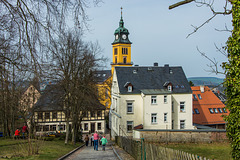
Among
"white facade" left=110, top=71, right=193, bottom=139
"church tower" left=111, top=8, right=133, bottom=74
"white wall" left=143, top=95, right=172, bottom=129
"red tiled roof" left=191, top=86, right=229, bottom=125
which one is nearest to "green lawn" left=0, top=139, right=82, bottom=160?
"white facade" left=110, top=71, right=193, bottom=139

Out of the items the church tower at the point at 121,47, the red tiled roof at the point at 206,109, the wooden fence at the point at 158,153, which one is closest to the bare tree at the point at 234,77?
the wooden fence at the point at 158,153

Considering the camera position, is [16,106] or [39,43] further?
[16,106]

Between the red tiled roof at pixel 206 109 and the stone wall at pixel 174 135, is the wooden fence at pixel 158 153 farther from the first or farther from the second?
the red tiled roof at pixel 206 109

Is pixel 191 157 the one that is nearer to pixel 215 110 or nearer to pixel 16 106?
pixel 16 106

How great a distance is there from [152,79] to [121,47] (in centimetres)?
5478

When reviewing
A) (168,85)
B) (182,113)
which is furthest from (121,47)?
(182,113)

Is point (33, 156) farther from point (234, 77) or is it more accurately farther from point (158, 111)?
point (158, 111)

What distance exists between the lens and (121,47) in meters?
94.9

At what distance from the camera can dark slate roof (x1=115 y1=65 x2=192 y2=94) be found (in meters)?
39.7

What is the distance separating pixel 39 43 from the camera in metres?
6.11

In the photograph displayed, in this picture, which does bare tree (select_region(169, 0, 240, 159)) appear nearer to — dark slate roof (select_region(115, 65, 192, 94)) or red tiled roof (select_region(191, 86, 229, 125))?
dark slate roof (select_region(115, 65, 192, 94))

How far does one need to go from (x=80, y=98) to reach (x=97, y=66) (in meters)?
4.29

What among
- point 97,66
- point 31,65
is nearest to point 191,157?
point 31,65

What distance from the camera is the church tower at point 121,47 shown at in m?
94.8
